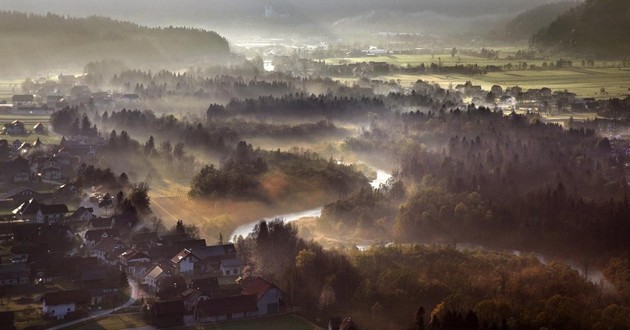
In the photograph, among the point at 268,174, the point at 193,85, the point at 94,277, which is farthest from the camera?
the point at 193,85

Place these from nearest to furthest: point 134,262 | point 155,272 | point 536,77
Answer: point 155,272 → point 134,262 → point 536,77

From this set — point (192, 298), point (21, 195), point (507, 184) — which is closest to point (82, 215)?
point (21, 195)

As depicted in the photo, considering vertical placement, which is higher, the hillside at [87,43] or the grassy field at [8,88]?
the hillside at [87,43]

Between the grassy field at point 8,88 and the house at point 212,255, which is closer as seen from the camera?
the house at point 212,255

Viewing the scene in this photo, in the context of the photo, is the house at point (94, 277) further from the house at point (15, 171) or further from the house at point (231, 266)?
the house at point (15, 171)

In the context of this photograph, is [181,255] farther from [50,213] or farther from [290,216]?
[290,216]

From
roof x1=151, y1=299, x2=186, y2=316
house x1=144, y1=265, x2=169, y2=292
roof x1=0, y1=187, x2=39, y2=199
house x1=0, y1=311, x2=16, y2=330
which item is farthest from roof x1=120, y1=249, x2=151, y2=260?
roof x1=0, y1=187, x2=39, y2=199

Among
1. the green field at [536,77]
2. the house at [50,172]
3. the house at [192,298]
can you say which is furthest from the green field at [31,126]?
the green field at [536,77]
